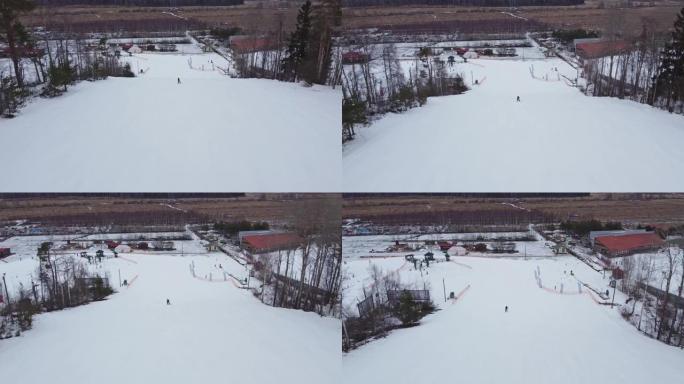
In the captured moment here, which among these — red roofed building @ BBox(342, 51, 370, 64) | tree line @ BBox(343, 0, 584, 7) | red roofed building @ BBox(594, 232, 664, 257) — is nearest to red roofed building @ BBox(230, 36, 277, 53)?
red roofed building @ BBox(342, 51, 370, 64)

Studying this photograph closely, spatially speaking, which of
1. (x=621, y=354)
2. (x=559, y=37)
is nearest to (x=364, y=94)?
(x=559, y=37)

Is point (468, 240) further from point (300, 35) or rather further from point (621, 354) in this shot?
point (300, 35)

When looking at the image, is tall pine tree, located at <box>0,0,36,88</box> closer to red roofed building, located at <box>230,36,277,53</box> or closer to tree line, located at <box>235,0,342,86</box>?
red roofed building, located at <box>230,36,277,53</box>

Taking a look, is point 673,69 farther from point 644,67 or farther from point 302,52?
point 302,52

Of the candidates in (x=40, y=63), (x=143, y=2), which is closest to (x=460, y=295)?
(x=143, y=2)

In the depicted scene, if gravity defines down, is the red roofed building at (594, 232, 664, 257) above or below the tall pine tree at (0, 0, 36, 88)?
below
